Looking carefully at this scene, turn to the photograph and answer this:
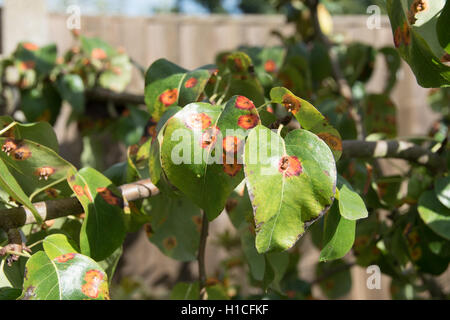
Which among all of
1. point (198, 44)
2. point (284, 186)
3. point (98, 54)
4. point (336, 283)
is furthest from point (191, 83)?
point (198, 44)

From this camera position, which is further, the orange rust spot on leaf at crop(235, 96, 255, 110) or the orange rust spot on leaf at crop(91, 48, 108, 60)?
the orange rust spot on leaf at crop(91, 48, 108, 60)

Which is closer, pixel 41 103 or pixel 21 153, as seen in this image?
pixel 21 153

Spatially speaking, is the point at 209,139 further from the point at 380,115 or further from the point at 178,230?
the point at 380,115

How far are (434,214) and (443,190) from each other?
4 cm

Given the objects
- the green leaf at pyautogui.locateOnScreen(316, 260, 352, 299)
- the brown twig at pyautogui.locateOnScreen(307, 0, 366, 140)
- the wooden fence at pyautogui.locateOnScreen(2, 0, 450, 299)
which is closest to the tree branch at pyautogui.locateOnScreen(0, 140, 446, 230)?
the brown twig at pyautogui.locateOnScreen(307, 0, 366, 140)

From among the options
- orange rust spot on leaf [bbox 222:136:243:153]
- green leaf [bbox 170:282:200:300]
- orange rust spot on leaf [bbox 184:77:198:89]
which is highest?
orange rust spot on leaf [bbox 184:77:198:89]

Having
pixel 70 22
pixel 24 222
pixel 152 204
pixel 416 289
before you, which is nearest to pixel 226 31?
pixel 70 22

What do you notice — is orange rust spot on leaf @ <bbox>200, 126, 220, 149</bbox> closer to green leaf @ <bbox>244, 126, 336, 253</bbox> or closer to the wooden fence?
green leaf @ <bbox>244, 126, 336, 253</bbox>

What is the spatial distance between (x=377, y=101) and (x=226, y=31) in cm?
99

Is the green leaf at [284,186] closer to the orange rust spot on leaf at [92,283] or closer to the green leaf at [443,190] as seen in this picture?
the orange rust spot on leaf at [92,283]

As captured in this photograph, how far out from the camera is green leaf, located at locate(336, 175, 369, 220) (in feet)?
1.69

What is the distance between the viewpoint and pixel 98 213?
0.61m

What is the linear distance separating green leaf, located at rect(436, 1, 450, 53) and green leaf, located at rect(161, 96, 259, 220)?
22 cm
